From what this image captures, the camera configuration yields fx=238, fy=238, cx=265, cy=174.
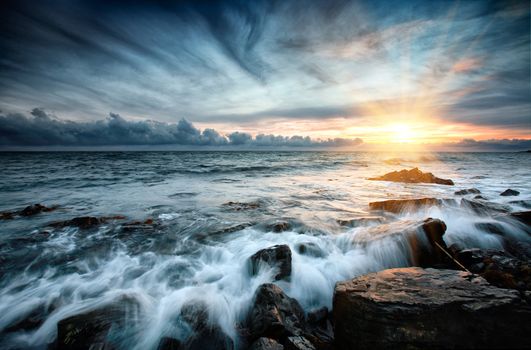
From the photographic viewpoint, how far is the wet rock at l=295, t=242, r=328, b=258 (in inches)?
238

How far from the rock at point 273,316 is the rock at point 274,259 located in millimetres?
1215

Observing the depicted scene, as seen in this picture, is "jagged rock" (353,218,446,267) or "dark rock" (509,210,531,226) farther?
"dark rock" (509,210,531,226)

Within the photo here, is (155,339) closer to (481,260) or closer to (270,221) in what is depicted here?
(270,221)

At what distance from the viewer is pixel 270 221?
27.2 ft

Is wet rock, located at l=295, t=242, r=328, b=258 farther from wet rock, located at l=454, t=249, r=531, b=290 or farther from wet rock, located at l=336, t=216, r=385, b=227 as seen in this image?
wet rock, located at l=454, t=249, r=531, b=290

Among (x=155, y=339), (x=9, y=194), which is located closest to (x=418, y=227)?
(x=155, y=339)

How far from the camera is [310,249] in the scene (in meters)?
6.16

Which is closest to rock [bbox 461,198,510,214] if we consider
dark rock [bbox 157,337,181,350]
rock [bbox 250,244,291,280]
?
rock [bbox 250,244,291,280]

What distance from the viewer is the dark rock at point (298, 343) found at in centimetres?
276

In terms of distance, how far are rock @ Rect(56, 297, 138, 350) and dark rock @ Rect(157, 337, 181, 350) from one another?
75cm

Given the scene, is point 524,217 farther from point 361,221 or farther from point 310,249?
point 310,249

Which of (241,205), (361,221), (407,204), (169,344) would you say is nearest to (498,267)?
(361,221)

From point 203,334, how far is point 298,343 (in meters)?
1.36

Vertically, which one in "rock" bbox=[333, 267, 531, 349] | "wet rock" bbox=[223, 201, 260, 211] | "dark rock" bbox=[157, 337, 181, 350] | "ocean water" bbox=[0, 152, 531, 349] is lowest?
"wet rock" bbox=[223, 201, 260, 211]
